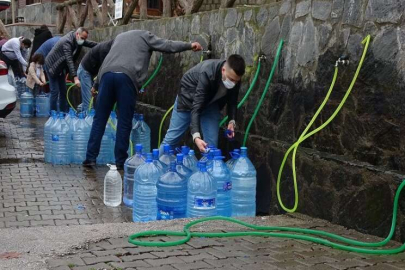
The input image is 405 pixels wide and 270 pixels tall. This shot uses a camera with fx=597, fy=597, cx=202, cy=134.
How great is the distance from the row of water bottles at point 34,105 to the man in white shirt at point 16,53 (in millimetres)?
1952

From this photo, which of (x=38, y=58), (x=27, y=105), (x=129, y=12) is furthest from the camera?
(x=27, y=105)

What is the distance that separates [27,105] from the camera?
14.0 metres

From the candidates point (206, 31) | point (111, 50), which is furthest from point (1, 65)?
point (206, 31)

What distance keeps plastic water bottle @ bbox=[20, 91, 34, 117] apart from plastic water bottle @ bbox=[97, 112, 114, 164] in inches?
216

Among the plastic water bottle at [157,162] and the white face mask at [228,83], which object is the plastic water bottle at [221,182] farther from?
the white face mask at [228,83]

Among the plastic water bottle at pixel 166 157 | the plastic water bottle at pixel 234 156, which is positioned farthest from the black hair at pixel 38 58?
the plastic water bottle at pixel 234 156

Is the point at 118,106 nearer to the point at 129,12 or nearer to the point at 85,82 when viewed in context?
the point at 85,82

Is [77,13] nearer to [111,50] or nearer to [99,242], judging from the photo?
[111,50]

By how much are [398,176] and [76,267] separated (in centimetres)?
263

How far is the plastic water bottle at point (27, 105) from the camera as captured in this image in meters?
14.1

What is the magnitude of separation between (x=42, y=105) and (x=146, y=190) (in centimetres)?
878

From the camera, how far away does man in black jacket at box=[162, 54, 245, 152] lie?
620 centimetres

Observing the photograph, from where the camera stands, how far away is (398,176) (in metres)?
4.84

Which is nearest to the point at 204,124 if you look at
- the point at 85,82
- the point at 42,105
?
the point at 85,82
